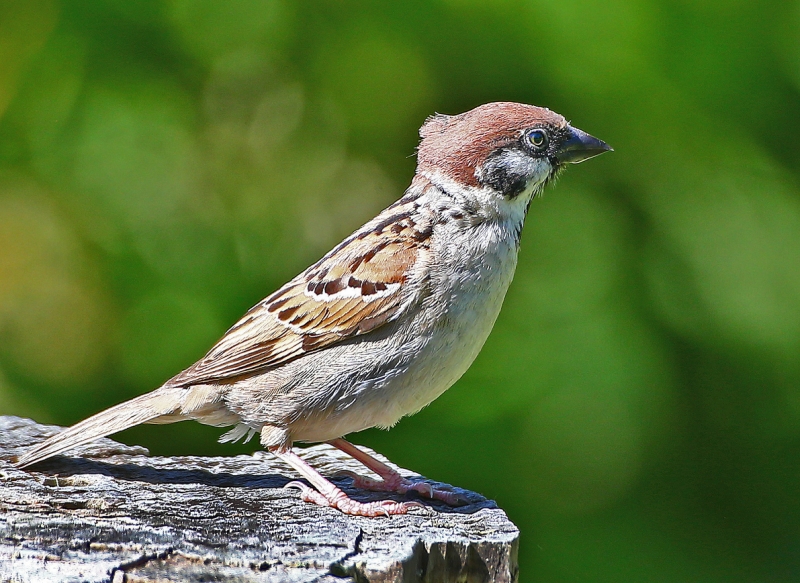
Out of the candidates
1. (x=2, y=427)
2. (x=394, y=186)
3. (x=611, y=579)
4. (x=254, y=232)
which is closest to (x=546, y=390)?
(x=611, y=579)

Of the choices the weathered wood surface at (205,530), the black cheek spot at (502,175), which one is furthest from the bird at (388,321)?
the weathered wood surface at (205,530)

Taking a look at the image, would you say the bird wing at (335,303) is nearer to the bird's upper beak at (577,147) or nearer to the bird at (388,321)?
the bird at (388,321)

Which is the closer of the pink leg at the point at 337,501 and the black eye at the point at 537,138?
the pink leg at the point at 337,501

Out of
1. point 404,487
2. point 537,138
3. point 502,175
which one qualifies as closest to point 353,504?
point 404,487

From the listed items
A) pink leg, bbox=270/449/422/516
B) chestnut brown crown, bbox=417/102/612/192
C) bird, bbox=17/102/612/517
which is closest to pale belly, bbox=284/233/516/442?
bird, bbox=17/102/612/517

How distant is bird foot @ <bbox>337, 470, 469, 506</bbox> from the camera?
261cm

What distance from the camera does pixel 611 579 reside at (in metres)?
3.49

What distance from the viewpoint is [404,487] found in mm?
2721

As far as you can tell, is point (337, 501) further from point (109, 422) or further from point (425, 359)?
point (109, 422)

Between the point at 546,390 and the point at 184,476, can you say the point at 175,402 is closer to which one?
the point at 184,476

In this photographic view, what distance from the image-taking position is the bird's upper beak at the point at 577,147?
2.89 meters

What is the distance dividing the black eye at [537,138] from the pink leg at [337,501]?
41.5 inches

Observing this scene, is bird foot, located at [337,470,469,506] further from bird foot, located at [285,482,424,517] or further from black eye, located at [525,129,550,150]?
black eye, located at [525,129,550,150]

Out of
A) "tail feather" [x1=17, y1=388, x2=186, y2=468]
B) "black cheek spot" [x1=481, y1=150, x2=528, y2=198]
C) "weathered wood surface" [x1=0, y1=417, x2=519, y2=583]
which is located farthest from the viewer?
"black cheek spot" [x1=481, y1=150, x2=528, y2=198]
